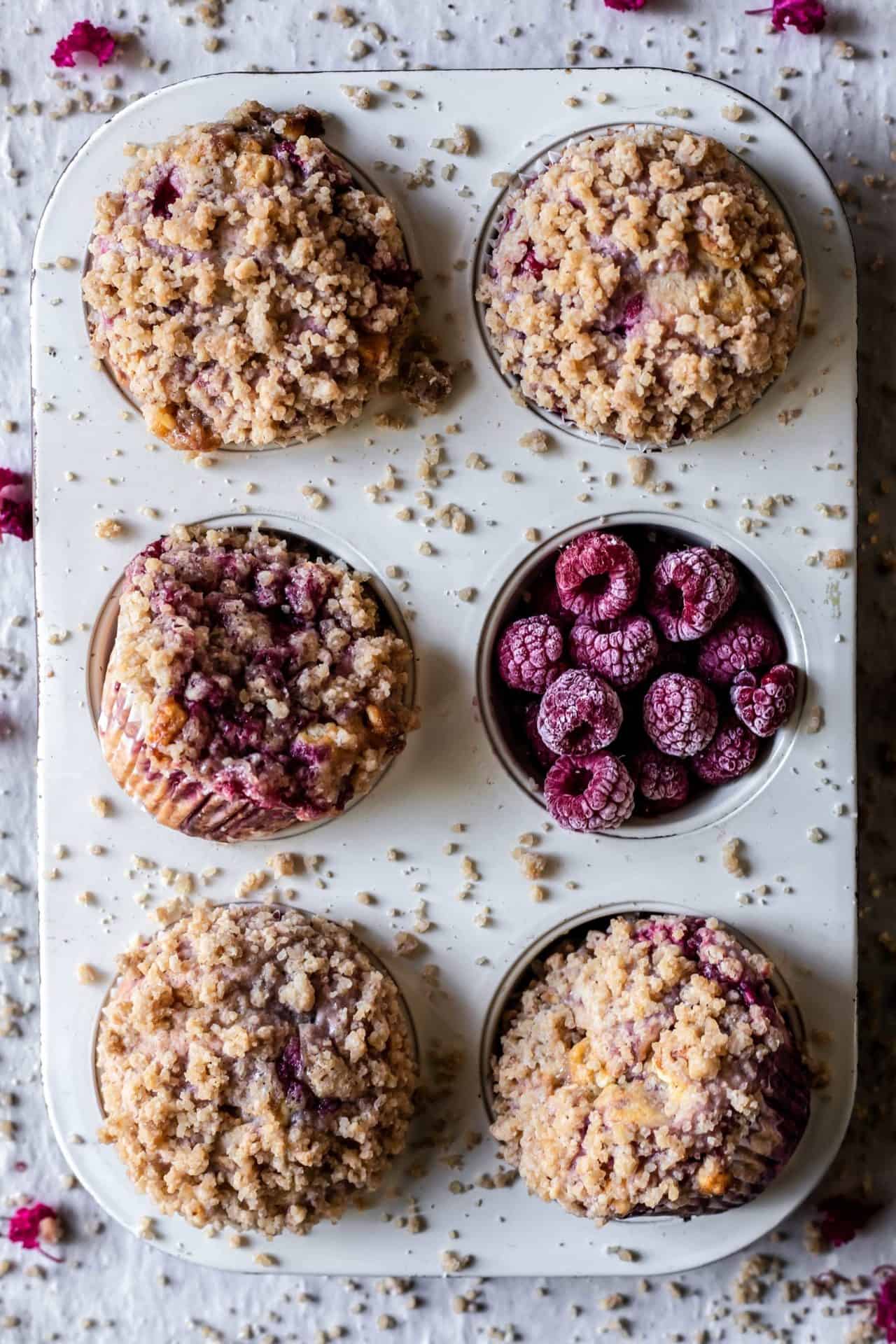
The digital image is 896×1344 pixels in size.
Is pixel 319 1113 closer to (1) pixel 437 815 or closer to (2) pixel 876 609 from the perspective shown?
(1) pixel 437 815

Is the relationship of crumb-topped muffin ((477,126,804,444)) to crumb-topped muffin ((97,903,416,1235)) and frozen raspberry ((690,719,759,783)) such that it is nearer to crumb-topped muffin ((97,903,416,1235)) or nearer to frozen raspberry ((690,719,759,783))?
frozen raspberry ((690,719,759,783))

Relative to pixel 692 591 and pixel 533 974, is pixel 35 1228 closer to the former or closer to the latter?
pixel 533 974

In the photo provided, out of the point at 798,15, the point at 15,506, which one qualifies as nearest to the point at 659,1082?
the point at 15,506

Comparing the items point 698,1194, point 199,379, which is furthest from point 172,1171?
point 199,379

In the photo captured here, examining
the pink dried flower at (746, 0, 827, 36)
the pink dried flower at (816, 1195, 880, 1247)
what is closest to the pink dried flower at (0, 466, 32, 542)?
the pink dried flower at (746, 0, 827, 36)

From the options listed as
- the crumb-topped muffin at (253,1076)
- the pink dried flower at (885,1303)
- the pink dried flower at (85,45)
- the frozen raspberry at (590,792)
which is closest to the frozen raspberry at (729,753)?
the frozen raspberry at (590,792)

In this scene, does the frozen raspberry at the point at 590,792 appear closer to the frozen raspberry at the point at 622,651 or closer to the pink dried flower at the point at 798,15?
the frozen raspberry at the point at 622,651
